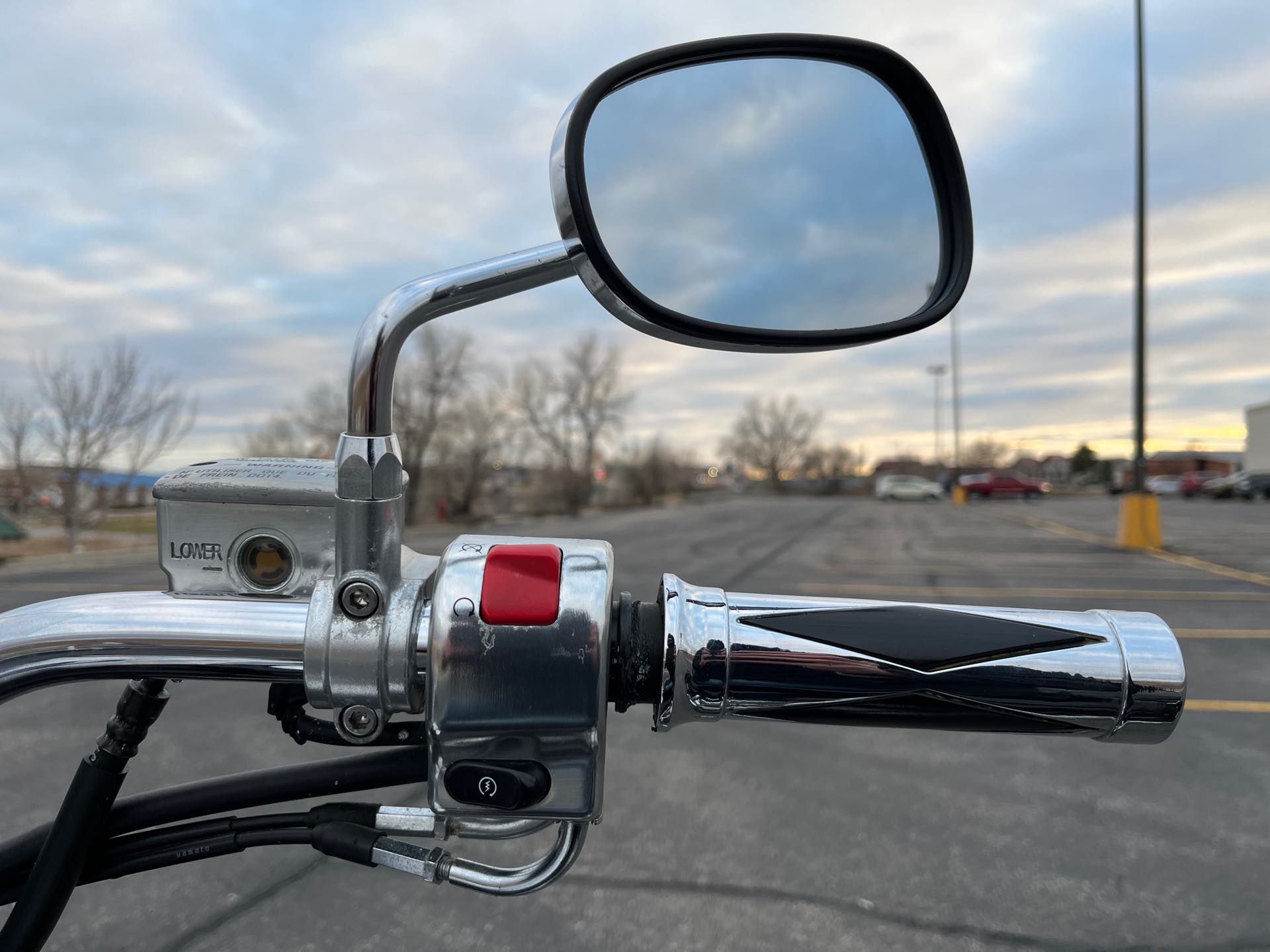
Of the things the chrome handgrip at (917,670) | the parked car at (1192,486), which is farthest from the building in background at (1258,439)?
the chrome handgrip at (917,670)

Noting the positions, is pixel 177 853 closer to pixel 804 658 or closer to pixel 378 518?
pixel 378 518

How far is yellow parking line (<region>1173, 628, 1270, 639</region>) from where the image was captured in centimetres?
682

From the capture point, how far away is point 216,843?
1.05m

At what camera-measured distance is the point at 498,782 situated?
0.80 metres

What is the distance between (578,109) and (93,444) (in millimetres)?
23743

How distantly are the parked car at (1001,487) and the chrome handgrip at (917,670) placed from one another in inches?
1951

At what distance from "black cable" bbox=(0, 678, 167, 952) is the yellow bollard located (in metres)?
17.5

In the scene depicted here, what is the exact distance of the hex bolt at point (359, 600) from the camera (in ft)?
2.80

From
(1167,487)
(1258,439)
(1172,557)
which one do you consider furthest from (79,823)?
(1258,439)

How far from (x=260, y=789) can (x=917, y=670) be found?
83 centimetres

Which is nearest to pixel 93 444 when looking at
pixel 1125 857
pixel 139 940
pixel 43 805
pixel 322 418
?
pixel 322 418

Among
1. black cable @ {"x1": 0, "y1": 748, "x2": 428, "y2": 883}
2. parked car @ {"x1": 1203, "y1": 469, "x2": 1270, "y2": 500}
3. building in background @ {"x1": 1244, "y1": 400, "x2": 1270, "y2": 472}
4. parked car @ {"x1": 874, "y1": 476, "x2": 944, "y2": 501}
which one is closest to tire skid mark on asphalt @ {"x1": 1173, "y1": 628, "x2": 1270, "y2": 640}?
black cable @ {"x1": 0, "y1": 748, "x2": 428, "y2": 883}

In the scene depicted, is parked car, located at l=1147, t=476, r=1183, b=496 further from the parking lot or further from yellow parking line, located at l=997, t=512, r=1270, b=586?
the parking lot

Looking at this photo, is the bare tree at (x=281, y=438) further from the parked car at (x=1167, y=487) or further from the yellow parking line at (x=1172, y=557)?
the parked car at (x=1167, y=487)
